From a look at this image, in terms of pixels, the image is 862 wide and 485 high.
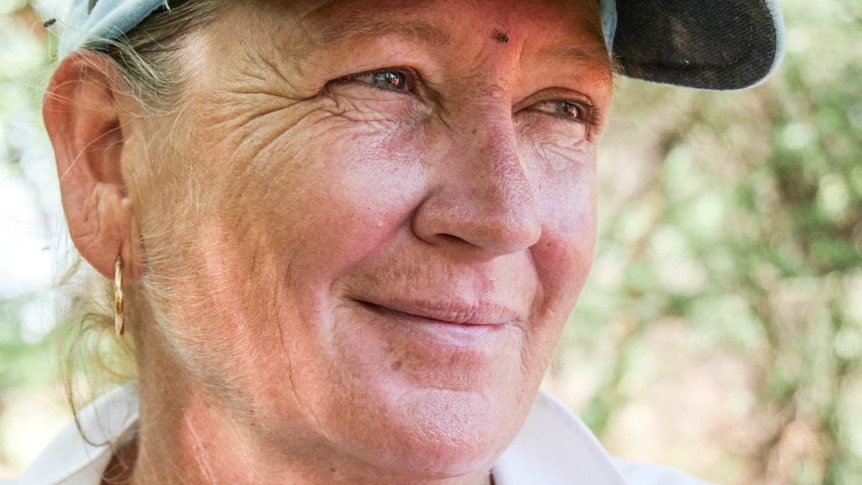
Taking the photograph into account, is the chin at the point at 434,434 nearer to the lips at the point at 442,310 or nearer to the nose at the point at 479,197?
the lips at the point at 442,310

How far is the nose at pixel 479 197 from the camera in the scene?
1658 mm

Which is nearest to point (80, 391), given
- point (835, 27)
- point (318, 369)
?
point (318, 369)

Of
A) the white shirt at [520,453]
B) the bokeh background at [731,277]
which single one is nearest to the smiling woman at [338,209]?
the white shirt at [520,453]

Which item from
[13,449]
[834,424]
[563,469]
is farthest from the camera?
[13,449]

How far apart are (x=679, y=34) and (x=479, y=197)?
78 centimetres

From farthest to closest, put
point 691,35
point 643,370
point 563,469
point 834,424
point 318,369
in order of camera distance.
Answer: point 643,370, point 834,424, point 563,469, point 691,35, point 318,369

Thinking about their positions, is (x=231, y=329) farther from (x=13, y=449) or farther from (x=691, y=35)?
(x=13, y=449)

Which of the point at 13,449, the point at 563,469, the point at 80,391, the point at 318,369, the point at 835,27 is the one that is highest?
the point at 318,369

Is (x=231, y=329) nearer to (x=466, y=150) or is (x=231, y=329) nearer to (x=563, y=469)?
(x=466, y=150)

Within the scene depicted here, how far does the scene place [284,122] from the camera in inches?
68.3

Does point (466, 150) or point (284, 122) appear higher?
point (284, 122)

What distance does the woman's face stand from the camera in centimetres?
167

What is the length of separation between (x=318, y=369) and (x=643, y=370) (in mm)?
4076

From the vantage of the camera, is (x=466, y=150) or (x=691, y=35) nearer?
(x=466, y=150)
